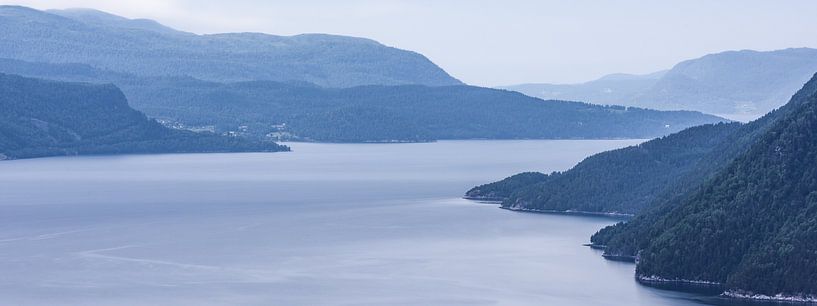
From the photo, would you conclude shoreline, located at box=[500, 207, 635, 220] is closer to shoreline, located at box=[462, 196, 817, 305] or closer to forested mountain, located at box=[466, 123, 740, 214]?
forested mountain, located at box=[466, 123, 740, 214]

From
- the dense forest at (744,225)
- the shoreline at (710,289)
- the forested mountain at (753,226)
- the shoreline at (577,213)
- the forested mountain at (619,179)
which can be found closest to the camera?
the shoreline at (710,289)

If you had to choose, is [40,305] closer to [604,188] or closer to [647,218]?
[647,218]

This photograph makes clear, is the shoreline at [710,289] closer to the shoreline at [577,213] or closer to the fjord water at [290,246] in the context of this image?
the fjord water at [290,246]

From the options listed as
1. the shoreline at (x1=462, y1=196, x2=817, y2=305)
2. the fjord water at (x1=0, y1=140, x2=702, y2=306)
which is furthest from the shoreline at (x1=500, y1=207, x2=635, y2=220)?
the shoreline at (x1=462, y1=196, x2=817, y2=305)

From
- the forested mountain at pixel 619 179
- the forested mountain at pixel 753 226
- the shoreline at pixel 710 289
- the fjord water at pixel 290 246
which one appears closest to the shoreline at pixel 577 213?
the forested mountain at pixel 619 179

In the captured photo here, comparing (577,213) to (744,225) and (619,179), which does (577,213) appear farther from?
(744,225)

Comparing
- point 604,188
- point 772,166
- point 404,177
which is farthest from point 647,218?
point 404,177
